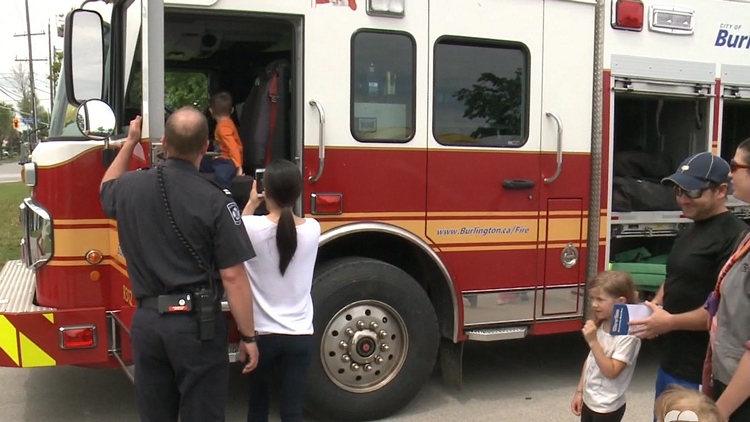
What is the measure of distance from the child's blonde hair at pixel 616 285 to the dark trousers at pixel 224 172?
2206 millimetres

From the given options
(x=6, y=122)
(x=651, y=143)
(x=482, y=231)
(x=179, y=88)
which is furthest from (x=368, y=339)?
(x=6, y=122)

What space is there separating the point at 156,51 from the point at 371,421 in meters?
2.70

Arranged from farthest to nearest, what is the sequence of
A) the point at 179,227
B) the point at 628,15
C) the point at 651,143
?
1. the point at 651,143
2. the point at 628,15
3. the point at 179,227

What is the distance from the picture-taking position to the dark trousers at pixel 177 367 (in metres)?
2.92

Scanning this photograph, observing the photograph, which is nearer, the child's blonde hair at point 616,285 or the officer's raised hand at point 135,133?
the child's blonde hair at point 616,285

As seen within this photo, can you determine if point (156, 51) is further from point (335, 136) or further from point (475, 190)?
point (475, 190)

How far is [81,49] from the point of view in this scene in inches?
166

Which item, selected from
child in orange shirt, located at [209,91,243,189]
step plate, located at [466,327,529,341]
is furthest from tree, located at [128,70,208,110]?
step plate, located at [466,327,529,341]

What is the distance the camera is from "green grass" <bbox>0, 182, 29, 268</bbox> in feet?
35.6

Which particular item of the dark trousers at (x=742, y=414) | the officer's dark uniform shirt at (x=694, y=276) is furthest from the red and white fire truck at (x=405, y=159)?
the dark trousers at (x=742, y=414)

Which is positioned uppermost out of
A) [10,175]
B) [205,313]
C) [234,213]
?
[234,213]

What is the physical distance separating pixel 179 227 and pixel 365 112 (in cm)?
194

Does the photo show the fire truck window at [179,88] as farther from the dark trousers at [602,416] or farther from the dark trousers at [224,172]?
the dark trousers at [602,416]

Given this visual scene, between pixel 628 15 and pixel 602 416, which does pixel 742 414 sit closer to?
pixel 602 416
